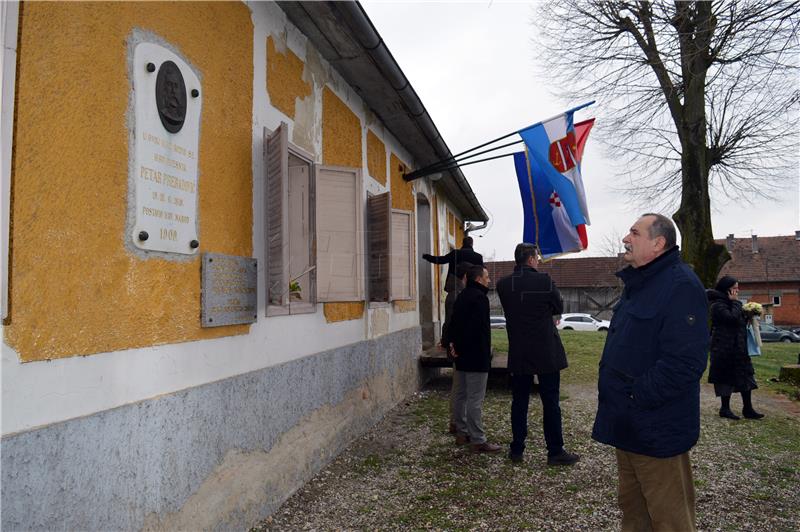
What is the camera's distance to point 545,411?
198 inches

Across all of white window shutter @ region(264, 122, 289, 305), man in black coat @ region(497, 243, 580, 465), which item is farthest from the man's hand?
white window shutter @ region(264, 122, 289, 305)

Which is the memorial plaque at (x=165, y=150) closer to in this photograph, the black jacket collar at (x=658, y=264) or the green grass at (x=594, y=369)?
the black jacket collar at (x=658, y=264)

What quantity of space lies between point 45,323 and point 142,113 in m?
1.12

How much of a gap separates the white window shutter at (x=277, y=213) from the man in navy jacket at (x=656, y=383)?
204 cm

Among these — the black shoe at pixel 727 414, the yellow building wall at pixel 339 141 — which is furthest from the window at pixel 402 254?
the black shoe at pixel 727 414

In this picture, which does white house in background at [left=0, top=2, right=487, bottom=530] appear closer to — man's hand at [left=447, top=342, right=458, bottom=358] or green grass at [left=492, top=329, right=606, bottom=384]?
man's hand at [left=447, top=342, right=458, bottom=358]

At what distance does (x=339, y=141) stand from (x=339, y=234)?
129 cm

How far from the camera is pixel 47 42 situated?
222 centimetres

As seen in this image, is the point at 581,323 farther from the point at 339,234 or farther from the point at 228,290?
the point at 228,290

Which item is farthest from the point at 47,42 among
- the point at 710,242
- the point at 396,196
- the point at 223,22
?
the point at 710,242

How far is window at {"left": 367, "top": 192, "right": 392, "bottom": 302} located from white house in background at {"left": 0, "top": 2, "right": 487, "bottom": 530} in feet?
2.13

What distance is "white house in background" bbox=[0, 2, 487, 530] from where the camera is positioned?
2.12 meters

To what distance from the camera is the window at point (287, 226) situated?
12.3 feet

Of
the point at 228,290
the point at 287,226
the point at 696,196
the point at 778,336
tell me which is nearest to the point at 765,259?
the point at 778,336
